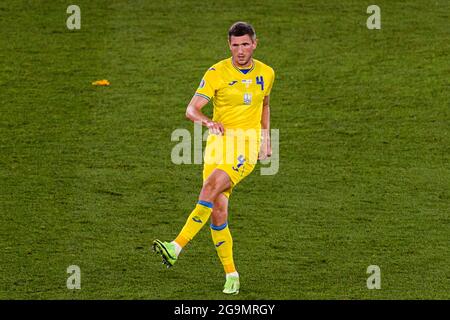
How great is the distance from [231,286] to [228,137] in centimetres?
123

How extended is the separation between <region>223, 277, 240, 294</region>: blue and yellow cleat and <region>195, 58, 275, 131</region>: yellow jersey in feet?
4.11

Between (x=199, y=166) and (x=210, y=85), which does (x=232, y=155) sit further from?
(x=199, y=166)

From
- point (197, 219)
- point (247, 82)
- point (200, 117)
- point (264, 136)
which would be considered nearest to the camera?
point (200, 117)

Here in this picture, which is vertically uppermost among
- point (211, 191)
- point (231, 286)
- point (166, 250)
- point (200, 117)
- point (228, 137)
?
point (200, 117)

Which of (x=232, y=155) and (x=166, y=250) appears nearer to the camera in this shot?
(x=166, y=250)

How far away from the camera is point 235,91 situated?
9.61m

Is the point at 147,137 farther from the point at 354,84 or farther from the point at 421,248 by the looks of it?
the point at 421,248

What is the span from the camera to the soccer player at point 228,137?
31.1 ft

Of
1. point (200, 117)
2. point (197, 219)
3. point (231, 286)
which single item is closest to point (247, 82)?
point (200, 117)

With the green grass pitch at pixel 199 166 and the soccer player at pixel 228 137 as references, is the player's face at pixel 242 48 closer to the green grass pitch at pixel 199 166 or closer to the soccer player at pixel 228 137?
the soccer player at pixel 228 137

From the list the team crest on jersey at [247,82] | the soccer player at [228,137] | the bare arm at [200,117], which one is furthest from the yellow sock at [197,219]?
the team crest on jersey at [247,82]

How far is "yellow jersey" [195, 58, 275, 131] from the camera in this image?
958 cm

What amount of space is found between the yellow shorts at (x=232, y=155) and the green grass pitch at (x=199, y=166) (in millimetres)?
976

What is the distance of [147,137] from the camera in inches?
555
